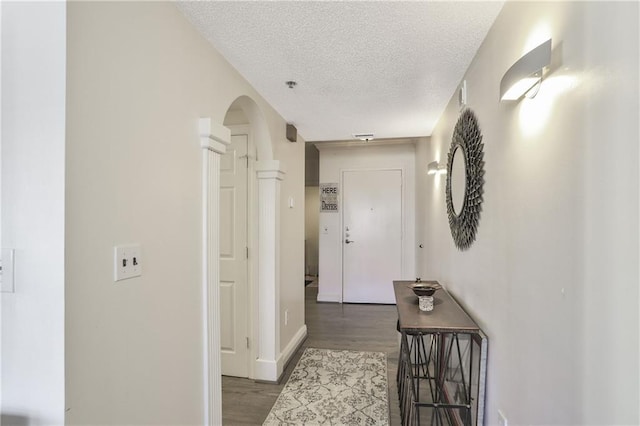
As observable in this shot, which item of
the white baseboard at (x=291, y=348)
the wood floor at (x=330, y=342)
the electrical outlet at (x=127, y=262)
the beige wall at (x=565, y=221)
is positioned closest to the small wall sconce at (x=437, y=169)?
the beige wall at (x=565, y=221)

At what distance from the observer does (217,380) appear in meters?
1.66

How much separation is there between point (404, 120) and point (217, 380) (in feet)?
8.24

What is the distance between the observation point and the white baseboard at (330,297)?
A: 199 inches

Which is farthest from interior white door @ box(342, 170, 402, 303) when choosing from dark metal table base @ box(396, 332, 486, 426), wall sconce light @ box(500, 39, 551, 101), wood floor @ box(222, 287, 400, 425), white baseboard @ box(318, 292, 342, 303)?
wall sconce light @ box(500, 39, 551, 101)

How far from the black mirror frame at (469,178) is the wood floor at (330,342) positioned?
4.30 ft

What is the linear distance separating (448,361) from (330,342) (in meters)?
1.66

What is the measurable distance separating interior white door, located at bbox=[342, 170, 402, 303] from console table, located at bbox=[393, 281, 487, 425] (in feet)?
8.42

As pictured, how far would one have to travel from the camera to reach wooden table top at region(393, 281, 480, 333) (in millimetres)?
1606

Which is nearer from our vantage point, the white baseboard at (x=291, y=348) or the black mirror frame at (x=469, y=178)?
the black mirror frame at (x=469, y=178)

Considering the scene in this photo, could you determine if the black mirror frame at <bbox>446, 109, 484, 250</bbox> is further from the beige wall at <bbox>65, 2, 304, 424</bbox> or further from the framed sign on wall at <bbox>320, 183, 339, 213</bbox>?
the framed sign on wall at <bbox>320, 183, 339, 213</bbox>

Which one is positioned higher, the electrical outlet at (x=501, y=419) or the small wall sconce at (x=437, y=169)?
the small wall sconce at (x=437, y=169)

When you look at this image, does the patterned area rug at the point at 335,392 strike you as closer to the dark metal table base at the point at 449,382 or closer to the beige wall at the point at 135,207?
the dark metal table base at the point at 449,382
